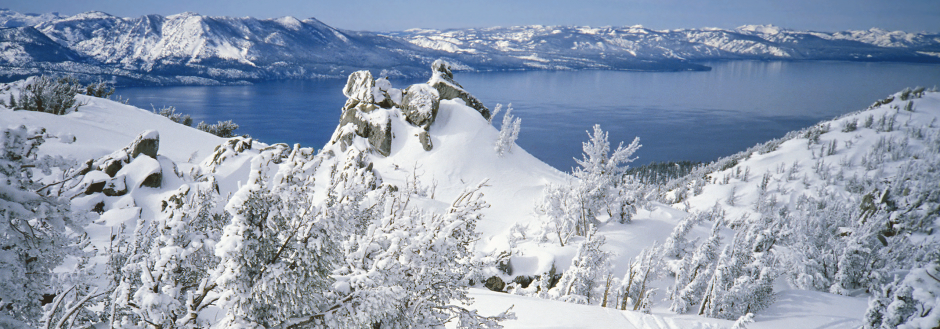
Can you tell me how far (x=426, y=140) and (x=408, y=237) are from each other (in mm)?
14242

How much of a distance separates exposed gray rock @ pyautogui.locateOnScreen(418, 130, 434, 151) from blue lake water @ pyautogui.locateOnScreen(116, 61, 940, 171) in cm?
2150

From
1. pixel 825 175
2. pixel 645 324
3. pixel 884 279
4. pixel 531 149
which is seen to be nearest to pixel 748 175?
pixel 825 175

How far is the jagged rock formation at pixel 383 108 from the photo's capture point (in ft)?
61.6

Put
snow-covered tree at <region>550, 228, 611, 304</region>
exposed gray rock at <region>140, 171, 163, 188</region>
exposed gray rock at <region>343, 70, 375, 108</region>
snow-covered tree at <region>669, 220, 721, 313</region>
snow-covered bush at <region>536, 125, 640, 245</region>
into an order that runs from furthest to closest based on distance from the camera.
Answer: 1. exposed gray rock at <region>343, 70, 375, 108</region>
2. snow-covered bush at <region>536, 125, 640, 245</region>
3. exposed gray rock at <region>140, 171, 163, 188</region>
4. snow-covered tree at <region>550, 228, 611, 304</region>
5. snow-covered tree at <region>669, 220, 721, 313</region>

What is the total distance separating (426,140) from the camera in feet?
61.1

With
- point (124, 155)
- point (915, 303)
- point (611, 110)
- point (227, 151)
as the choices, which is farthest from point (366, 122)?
point (611, 110)

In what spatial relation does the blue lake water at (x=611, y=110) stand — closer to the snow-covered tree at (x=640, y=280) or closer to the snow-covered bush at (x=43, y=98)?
the snow-covered bush at (x=43, y=98)

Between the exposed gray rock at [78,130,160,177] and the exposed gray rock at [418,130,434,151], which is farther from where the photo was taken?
the exposed gray rock at [418,130,434,151]

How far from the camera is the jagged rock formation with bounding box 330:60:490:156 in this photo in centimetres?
1877

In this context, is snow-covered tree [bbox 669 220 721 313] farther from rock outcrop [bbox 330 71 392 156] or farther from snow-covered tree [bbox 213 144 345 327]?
rock outcrop [bbox 330 71 392 156]

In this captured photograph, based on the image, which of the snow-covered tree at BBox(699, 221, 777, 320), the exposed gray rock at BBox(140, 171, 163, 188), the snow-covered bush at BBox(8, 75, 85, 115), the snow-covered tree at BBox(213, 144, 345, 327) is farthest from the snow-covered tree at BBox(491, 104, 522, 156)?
the snow-covered bush at BBox(8, 75, 85, 115)

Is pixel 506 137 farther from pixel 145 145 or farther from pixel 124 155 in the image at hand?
pixel 124 155

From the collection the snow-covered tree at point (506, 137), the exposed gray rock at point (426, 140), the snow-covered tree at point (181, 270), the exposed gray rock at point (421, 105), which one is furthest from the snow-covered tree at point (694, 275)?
the exposed gray rock at point (421, 105)

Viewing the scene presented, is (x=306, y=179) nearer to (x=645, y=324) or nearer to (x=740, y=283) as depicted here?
(x=645, y=324)
